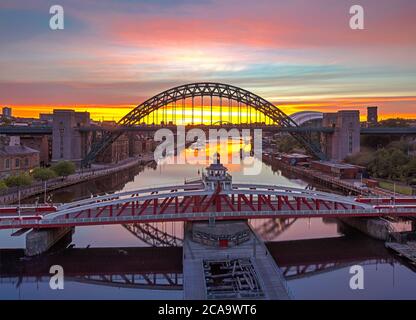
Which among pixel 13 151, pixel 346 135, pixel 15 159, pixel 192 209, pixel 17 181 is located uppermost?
pixel 346 135

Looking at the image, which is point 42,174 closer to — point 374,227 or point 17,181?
point 17,181

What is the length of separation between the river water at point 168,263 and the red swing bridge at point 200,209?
1198 millimetres

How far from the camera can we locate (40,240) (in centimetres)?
1823

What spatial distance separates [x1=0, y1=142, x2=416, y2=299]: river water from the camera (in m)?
14.7

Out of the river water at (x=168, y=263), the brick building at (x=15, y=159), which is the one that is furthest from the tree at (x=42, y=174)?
the river water at (x=168, y=263)

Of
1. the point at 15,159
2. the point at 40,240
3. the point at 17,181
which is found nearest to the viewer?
the point at 40,240

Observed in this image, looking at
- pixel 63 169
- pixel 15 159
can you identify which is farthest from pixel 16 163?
pixel 63 169

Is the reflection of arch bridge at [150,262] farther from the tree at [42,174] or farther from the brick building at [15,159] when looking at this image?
the brick building at [15,159]

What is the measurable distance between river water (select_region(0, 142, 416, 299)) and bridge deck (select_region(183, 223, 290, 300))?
2.73 feet

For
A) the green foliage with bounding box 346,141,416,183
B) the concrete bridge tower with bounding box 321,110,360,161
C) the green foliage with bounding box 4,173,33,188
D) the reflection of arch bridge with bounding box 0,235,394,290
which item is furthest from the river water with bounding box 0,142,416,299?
the concrete bridge tower with bounding box 321,110,360,161

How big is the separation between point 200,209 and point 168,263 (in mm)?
3428

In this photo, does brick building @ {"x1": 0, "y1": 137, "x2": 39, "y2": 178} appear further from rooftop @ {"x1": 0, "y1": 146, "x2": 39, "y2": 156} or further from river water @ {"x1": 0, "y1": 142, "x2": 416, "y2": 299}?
river water @ {"x1": 0, "y1": 142, "x2": 416, "y2": 299}
